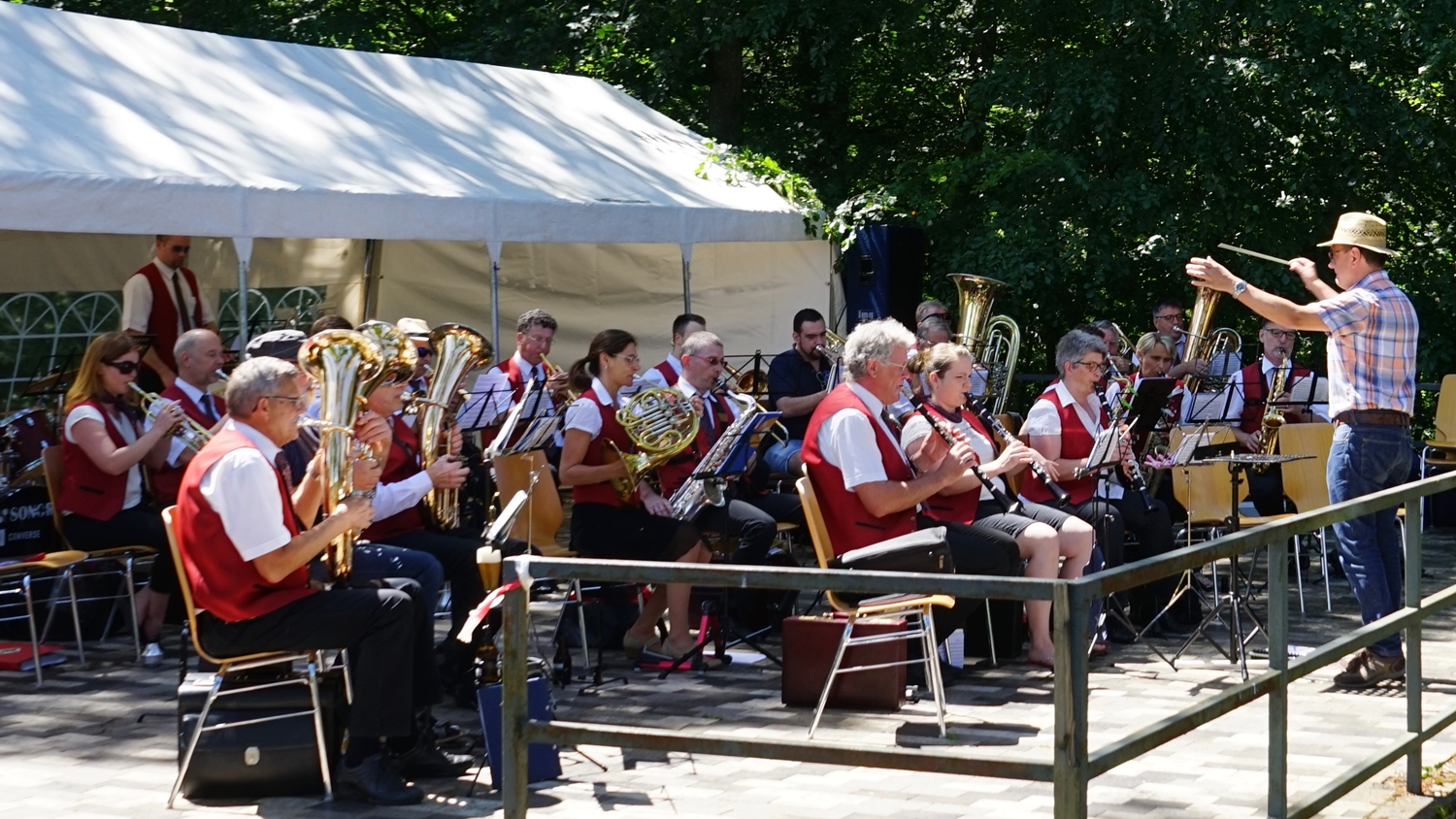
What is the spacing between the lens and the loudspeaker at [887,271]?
1375 centimetres

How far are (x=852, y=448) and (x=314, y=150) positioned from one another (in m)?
4.74

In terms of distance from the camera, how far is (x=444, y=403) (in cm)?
635

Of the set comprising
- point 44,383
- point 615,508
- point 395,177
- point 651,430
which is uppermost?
point 395,177

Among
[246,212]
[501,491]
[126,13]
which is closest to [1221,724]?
[501,491]

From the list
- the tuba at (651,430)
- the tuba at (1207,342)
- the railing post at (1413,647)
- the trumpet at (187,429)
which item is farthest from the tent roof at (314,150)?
the railing post at (1413,647)

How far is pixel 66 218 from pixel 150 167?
597 millimetres

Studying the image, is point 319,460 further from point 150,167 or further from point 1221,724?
point 150,167

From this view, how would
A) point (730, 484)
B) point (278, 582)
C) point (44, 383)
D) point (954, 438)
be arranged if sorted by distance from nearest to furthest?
point (278, 582) < point (954, 438) < point (730, 484) < point (44, 383)

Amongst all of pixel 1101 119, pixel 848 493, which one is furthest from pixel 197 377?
pixel 1101 119

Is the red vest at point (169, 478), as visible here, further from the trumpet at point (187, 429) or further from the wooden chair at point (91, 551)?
the wooden chair at point (91, 551)

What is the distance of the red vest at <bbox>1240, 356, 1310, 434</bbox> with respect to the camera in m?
10.4

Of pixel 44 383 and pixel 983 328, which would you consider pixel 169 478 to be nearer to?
pixel 44 383

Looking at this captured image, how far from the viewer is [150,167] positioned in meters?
8.51

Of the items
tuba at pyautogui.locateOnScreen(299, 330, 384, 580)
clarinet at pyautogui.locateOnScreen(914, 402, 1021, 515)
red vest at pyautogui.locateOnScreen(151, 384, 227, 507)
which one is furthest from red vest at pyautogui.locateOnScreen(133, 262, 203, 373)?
clarinet at pyautogui.locateOnScreen(914, 402, 1021, 515)
